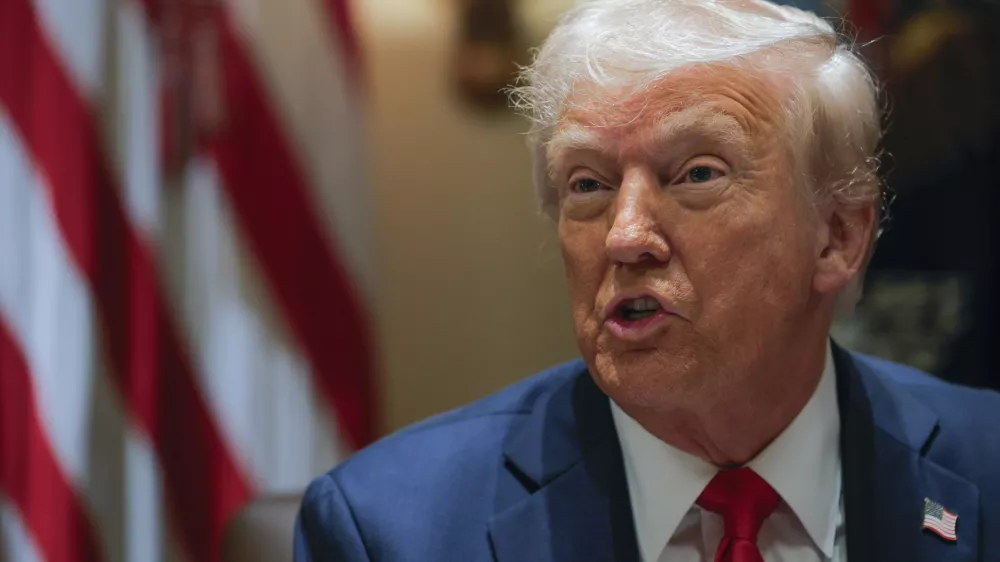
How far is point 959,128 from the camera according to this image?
199 cm

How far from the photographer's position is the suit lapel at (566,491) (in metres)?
1.19

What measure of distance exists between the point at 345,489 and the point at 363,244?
36.1 inches

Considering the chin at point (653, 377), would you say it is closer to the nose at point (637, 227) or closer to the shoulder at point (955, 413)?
the nose at point (637, 227)

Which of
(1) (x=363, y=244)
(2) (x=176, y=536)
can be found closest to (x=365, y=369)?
(1) (x=363, y=244)

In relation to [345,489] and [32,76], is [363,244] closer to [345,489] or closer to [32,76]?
[32,76]

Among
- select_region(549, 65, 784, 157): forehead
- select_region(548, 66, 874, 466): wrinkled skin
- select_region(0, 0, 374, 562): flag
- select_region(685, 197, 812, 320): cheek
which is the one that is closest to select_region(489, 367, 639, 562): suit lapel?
select_region(548, 66, 874, 466): wrinkled skin

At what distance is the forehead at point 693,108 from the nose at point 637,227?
5 cm

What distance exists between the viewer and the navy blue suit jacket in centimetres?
120

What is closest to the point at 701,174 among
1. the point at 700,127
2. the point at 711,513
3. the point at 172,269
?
the point at 700,127

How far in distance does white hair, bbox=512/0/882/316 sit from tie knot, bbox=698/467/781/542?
326mm

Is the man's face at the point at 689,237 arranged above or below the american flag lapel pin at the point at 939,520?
above

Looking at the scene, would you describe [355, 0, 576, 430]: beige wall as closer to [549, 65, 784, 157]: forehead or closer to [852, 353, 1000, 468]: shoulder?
[852, 353, 1000, 468]: shoulder

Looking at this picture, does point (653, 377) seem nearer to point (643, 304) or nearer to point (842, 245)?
point (643, 304)

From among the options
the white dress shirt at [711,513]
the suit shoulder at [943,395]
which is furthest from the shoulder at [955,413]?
the white dress shirt at [711,513]
